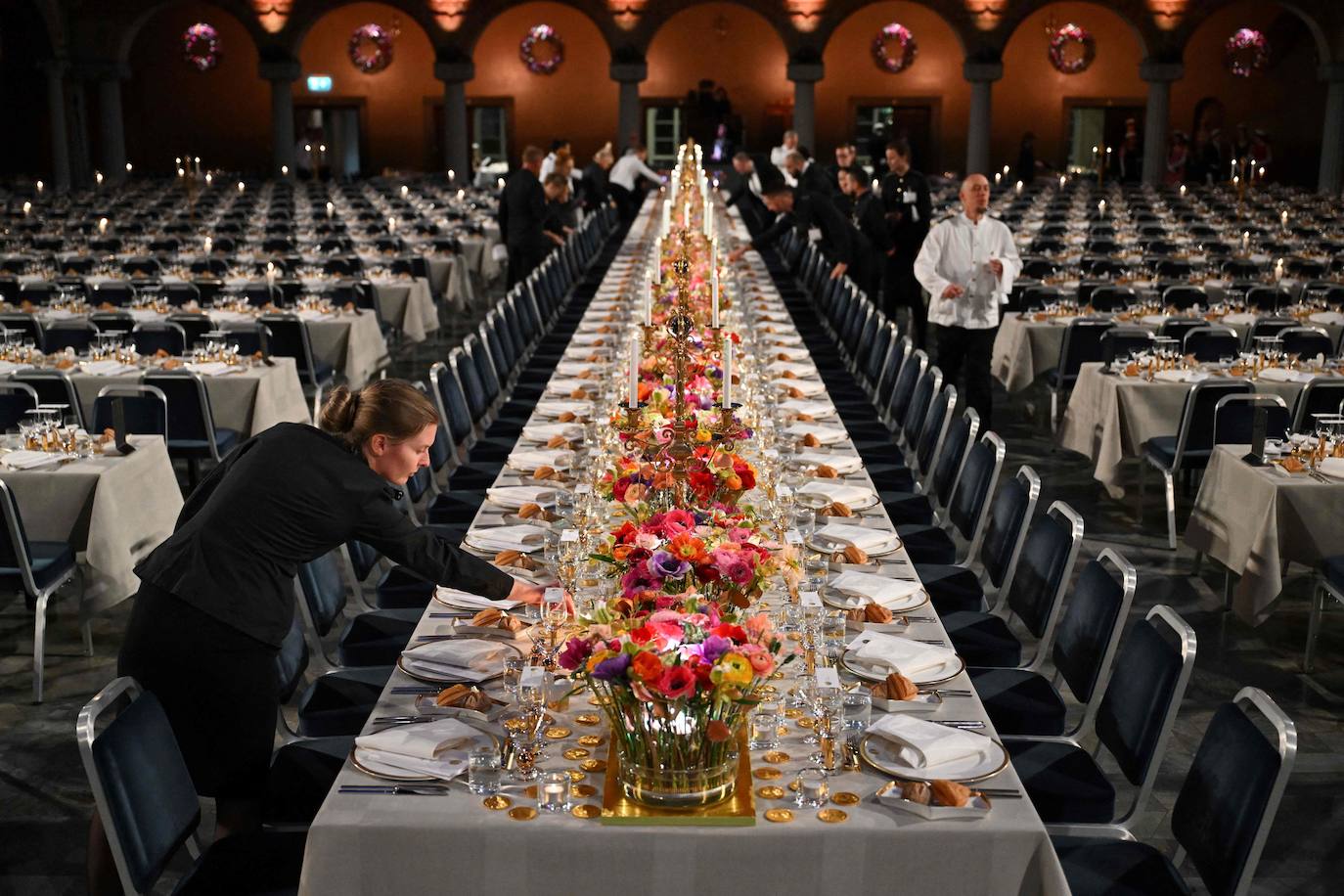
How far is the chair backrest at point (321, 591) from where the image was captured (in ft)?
14.5

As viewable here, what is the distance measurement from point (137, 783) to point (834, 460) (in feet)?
10.6

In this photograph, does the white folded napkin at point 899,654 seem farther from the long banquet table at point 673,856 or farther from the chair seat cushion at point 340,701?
the chair seat cushion at point 340,701

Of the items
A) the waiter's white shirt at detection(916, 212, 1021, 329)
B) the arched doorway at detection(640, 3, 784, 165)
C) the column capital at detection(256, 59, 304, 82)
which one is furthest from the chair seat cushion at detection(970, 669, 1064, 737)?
the arched doorway at detection(640, 3, 784, 165)

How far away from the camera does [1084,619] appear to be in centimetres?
412

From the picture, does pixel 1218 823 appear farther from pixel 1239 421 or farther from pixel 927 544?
pixel 1239 421

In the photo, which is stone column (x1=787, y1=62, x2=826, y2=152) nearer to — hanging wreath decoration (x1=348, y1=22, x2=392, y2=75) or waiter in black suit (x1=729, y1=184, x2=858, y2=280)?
hanging wreath decoration (x1=348, y1=22, x2=392, y2=75)

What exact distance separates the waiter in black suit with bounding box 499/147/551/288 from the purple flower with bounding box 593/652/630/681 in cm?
980

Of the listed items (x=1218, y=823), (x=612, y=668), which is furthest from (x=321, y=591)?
(x=1218, y=823)

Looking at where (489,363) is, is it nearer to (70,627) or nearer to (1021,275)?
(70,627)

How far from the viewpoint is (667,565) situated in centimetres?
328

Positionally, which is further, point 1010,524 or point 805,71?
point 805,71

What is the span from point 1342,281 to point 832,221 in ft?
13.3

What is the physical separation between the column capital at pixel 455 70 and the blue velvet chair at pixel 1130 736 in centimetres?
2635

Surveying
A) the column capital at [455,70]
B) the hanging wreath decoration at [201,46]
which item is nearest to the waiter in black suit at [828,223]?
the column capital at [455,70]
